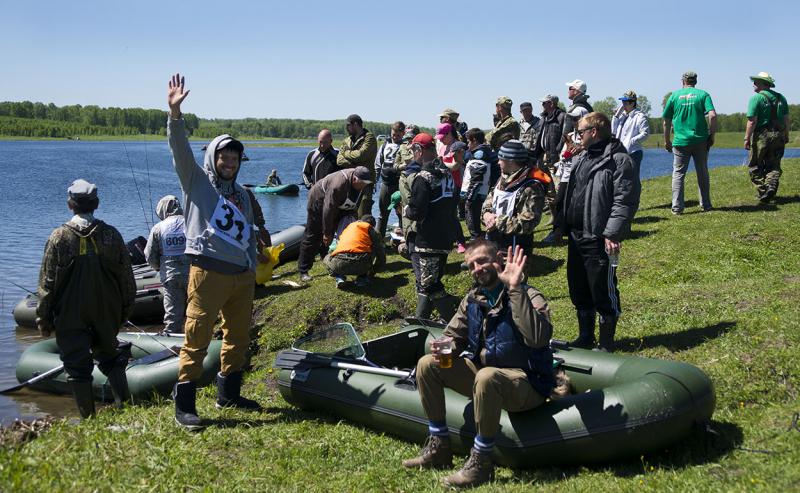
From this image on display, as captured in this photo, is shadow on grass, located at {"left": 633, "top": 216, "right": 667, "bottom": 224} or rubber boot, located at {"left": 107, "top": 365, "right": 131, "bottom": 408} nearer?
rubber boot, located at {"left": 107, "top": 365, "right": 131, "bottom": 408}

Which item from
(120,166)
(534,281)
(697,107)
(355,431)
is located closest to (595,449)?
(355,431)

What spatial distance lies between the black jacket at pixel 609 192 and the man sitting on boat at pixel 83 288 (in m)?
4.09

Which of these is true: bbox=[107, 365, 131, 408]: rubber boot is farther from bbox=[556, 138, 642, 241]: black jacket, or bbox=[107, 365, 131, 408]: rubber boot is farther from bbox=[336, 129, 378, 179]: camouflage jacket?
bbox=[336, 129, 378, 179]: camouflage jacket

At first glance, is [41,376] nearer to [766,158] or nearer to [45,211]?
[766,158]

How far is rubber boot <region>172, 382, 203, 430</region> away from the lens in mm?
5648

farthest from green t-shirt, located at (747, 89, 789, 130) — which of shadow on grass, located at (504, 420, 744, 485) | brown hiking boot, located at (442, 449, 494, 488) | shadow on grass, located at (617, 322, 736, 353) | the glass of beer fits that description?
brown hiking boot, located at (442, 449, 494, 488)

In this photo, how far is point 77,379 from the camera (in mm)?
6121

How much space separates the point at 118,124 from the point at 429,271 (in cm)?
12080

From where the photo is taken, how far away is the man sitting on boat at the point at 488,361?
4598mm

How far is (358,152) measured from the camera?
11148 millimetres

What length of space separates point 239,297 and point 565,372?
8.74 ft

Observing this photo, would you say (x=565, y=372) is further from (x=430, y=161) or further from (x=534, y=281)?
(x=534, y=281)

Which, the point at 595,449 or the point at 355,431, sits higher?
the point at 595,449

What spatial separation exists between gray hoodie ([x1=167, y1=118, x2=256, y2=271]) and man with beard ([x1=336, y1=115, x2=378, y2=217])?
5.53 meters
